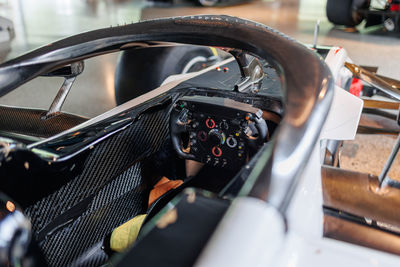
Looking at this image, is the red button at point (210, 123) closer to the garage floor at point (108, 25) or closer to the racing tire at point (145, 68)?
the garage floor at point (108, 25)

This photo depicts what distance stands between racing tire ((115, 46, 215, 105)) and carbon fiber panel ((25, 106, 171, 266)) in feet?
3.36

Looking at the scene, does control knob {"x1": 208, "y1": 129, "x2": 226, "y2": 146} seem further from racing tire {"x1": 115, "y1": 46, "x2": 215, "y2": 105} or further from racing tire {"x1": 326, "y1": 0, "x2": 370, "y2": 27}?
racing tire {"x1": 326, "y1": 0, "x2": 370, "y2": 27}

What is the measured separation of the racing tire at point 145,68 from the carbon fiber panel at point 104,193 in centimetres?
102

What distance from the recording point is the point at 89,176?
3.22 ft

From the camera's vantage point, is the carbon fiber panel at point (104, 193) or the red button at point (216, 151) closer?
the carbon fiber panel at point (104, 193)

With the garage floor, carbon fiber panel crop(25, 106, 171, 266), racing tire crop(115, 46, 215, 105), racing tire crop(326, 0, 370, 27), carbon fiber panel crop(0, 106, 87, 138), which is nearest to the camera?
carbon fiber panel crop(25, 106, 171, 266)

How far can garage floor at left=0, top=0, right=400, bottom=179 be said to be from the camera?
2480mm

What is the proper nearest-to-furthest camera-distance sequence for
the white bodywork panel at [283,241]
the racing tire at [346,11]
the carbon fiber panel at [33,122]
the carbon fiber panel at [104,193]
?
the white bodywork panel at [283,241], the carbon fiber panel at [104,193], the carbon fiber panel at [33,122], the racing tire at [346,11]

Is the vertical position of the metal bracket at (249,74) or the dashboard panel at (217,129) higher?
the metal bracket at (249,74)

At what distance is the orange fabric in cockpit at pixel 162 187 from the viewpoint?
4.15ft

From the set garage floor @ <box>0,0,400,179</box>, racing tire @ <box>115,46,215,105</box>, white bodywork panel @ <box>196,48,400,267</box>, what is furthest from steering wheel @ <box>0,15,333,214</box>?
racing tire @ <box>115,46,215,105</box>

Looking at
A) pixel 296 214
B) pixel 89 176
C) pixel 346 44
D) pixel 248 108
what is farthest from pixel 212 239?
pixel 346 44

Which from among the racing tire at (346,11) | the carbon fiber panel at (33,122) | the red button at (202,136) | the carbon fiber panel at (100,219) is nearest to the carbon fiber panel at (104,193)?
the carbon fiber panel at (100,219)

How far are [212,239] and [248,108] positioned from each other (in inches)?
26.2
